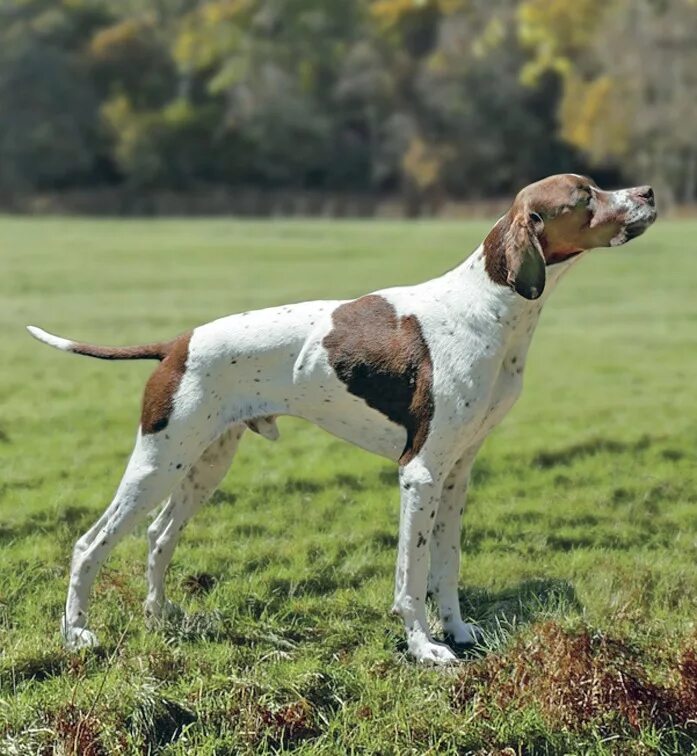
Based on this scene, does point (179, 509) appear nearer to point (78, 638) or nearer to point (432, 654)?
point (78, 638)

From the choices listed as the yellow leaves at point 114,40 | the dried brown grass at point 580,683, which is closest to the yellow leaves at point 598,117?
the yellow leaves at point 114,40

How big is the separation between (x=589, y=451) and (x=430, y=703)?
5314 mm

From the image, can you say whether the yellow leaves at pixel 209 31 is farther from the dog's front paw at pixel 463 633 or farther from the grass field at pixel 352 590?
the dog's front paw at pixel 463 633

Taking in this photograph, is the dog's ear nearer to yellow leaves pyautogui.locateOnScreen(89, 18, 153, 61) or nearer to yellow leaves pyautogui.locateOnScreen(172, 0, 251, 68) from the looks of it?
yellow leaves pyautogui.locateOnScreen(172, 0, 251, 68)

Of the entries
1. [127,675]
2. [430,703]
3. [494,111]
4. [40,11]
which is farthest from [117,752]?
[40,11]

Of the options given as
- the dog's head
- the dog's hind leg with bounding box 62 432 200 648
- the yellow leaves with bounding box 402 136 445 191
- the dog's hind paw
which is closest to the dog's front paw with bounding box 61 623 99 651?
the dog's hind leg with bounding box 62 432 200 648

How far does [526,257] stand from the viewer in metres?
5.53

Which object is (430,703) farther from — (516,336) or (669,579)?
(669,579)

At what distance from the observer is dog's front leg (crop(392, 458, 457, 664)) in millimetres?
5762

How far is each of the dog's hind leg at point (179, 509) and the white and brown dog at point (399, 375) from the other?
355 millimetres

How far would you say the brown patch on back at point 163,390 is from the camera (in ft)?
19.2

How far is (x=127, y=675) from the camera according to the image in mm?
5527

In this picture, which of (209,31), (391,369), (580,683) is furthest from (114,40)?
(580,683)

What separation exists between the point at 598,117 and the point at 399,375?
58.1 m
